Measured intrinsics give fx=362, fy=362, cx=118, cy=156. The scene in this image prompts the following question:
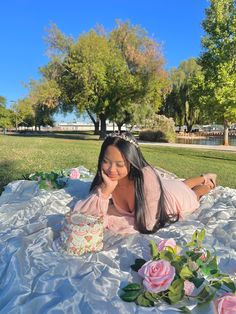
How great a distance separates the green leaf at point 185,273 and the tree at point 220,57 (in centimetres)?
2051

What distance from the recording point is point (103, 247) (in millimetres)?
2947

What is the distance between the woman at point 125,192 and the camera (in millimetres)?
3189

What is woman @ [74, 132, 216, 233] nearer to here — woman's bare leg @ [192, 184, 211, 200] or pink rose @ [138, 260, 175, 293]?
pink rose @ [138, 260, 175, 293]

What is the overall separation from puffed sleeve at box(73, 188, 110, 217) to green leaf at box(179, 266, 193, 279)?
1.16 metres

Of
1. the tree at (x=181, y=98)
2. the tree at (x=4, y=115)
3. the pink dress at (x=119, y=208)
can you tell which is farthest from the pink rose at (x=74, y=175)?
the tree at (x=4, y=115)

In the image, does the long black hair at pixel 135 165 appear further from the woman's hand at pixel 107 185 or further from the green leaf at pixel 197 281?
the green leaf at pixel 197 281

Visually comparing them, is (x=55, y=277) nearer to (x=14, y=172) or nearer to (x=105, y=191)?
(x=105, y=191)

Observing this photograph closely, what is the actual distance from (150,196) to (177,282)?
1.16 meters

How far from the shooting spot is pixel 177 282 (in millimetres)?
2146

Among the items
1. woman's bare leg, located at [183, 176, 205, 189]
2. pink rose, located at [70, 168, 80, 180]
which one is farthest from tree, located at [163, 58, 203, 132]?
woman's bare leg, located at [183, 176, 205, 189]

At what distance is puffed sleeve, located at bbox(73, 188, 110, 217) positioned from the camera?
3.25 m

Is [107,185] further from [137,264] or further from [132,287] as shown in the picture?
[132,287]

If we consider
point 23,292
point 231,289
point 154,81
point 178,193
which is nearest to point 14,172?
point 178,193

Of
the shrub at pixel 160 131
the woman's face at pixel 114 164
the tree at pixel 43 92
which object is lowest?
the shrub at pixel 160 131
